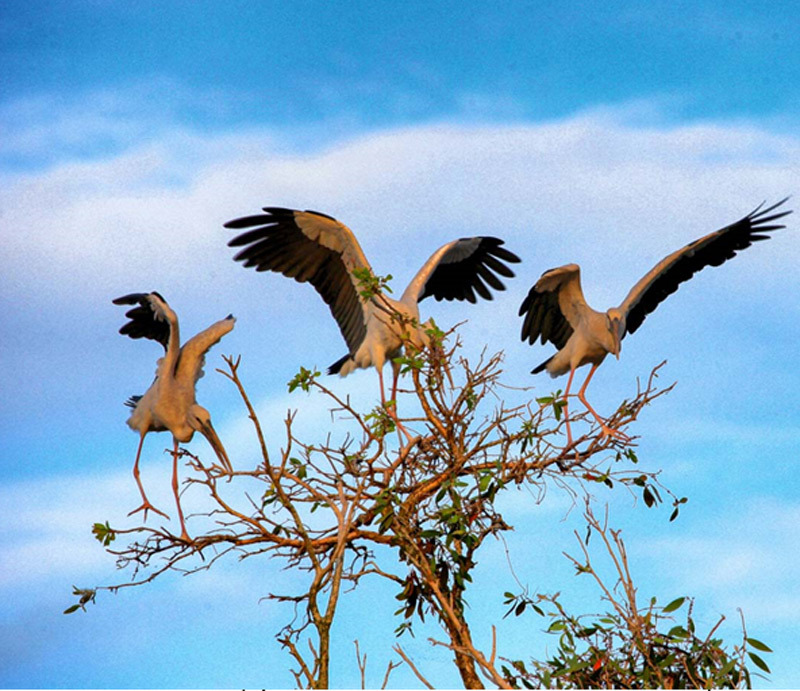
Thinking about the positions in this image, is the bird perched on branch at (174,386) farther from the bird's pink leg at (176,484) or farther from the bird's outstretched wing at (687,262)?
the bird's outstretched wing at (687,262)

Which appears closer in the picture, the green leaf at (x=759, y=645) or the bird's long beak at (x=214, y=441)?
the green leaf at (x=759, y=645)

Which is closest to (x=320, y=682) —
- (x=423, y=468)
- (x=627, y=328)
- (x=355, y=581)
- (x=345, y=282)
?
(x=355, y=581)

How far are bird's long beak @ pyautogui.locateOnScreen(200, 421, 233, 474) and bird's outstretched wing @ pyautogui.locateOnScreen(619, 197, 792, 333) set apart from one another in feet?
9.44

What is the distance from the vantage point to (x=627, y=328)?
826cm

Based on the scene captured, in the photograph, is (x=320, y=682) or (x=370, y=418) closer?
(x=320, y=682)

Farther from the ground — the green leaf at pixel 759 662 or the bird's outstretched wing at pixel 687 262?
the bird's outstretched wing at pixel 687 262

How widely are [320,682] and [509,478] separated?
1622mm

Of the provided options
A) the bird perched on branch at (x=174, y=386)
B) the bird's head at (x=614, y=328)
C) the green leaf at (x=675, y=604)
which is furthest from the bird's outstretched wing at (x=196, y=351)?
the green leaf at (x=675, y=604)

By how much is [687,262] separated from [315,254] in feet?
8.91

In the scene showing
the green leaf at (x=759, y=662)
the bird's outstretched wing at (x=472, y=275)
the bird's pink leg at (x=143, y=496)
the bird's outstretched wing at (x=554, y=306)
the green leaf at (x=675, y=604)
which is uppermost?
the bird's outstretched wing at (x=472, y=275)

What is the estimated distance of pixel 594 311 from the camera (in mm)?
7621

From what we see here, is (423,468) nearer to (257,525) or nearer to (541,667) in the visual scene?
(257,525)

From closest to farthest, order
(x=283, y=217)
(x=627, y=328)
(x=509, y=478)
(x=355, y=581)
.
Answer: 1. (x=355, y=581)
2. (x=509, y=478)
3. (x=283, y=217)
4. (x=627, y=328)

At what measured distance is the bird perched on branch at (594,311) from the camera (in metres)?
7.56
